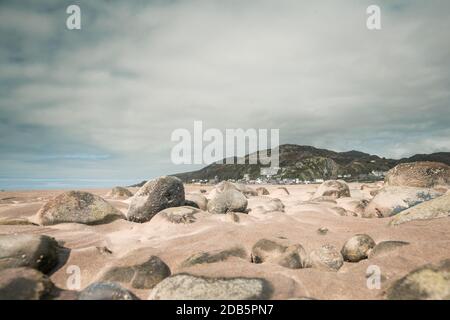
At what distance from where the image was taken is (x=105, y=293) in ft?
12.2

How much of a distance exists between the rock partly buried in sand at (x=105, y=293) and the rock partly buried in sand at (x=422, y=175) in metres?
13.4

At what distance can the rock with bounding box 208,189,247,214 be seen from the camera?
11242 millimetres

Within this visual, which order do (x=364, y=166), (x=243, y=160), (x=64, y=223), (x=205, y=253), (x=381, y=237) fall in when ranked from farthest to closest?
(x=243, y=160)
(x=364, y=166)
(x=64, y=223)
(x=381, y=237)
(x=205, y=253)

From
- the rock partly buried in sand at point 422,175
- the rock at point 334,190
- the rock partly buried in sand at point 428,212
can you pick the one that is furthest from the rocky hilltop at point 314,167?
the rock partly buried in sand at point 428,212

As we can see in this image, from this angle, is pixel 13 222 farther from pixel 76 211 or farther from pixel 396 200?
pixel 396 200

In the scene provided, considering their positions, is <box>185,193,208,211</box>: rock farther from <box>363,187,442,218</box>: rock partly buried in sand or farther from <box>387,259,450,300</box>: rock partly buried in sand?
<box>387,259,450,300</box>: rock partly buried in sand

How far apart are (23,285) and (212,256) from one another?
2.94 m

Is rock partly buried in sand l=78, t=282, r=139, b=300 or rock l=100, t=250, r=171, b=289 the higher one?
rock partly buried in sand l=78, t=282, r=139, b=300

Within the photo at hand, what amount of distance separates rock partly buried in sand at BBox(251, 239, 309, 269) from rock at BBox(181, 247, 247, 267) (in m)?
0.29

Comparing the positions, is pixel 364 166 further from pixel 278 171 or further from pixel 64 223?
pixel 64 223

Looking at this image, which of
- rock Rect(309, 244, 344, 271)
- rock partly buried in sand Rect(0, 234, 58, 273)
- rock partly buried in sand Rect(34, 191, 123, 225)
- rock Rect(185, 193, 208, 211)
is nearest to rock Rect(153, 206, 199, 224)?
rock partly buried in sand Rect(34, 191, 123, 225)

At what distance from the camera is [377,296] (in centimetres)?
398
